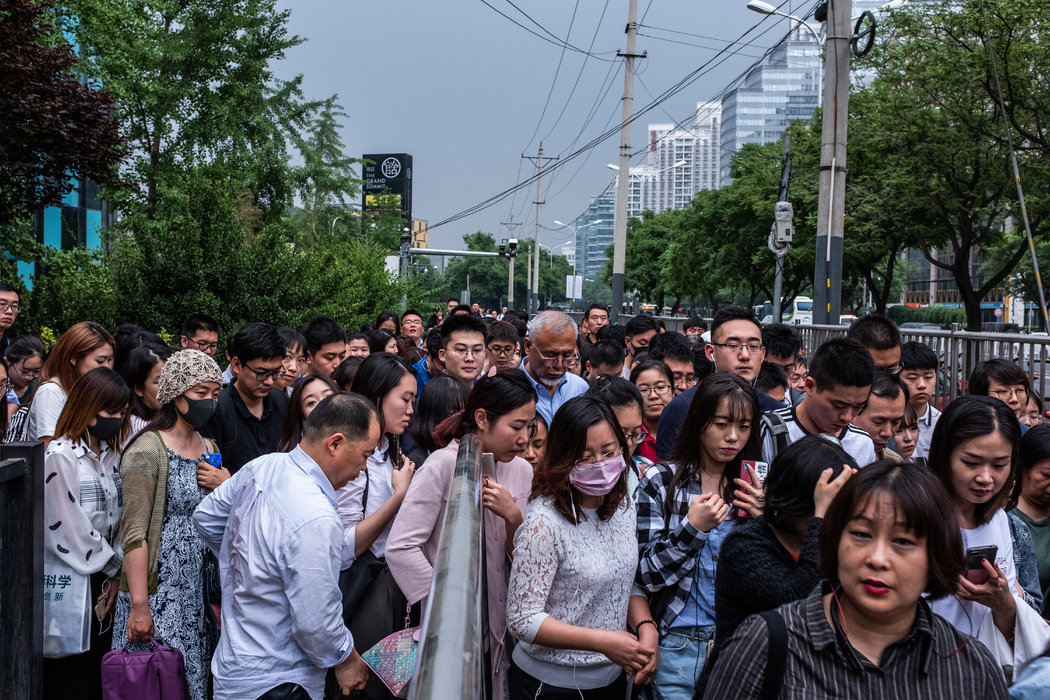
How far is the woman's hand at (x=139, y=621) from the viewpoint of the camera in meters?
3.57

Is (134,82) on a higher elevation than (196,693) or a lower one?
higher

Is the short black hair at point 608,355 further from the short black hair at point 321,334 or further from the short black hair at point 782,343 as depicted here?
the short black hair at point 321,334

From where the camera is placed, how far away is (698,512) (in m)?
3.00

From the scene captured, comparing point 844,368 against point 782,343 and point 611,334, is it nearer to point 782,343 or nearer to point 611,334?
point 782,343

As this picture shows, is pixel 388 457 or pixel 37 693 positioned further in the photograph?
pixel 388 457

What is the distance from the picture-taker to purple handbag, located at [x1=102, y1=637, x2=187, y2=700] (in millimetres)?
3521

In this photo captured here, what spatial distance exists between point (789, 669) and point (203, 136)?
18.8m

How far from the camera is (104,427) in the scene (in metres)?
3.98

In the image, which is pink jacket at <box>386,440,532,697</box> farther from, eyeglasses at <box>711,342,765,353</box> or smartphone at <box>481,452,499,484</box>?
eyeglasses at <box>711,342,765,353</box>

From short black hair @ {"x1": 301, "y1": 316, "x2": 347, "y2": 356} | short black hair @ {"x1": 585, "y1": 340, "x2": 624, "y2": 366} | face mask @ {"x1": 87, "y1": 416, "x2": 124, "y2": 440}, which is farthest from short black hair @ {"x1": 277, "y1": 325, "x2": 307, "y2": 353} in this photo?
short black hair @ {"x1": 585, "y1": 340, "x2": 624, "y2": 366}

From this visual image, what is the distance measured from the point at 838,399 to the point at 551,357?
1.81 metres

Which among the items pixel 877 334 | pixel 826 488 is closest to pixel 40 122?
pixel 877 334

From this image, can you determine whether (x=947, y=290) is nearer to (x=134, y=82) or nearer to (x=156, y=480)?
(x=134, y=82)

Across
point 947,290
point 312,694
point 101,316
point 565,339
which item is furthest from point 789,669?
point 947,290
